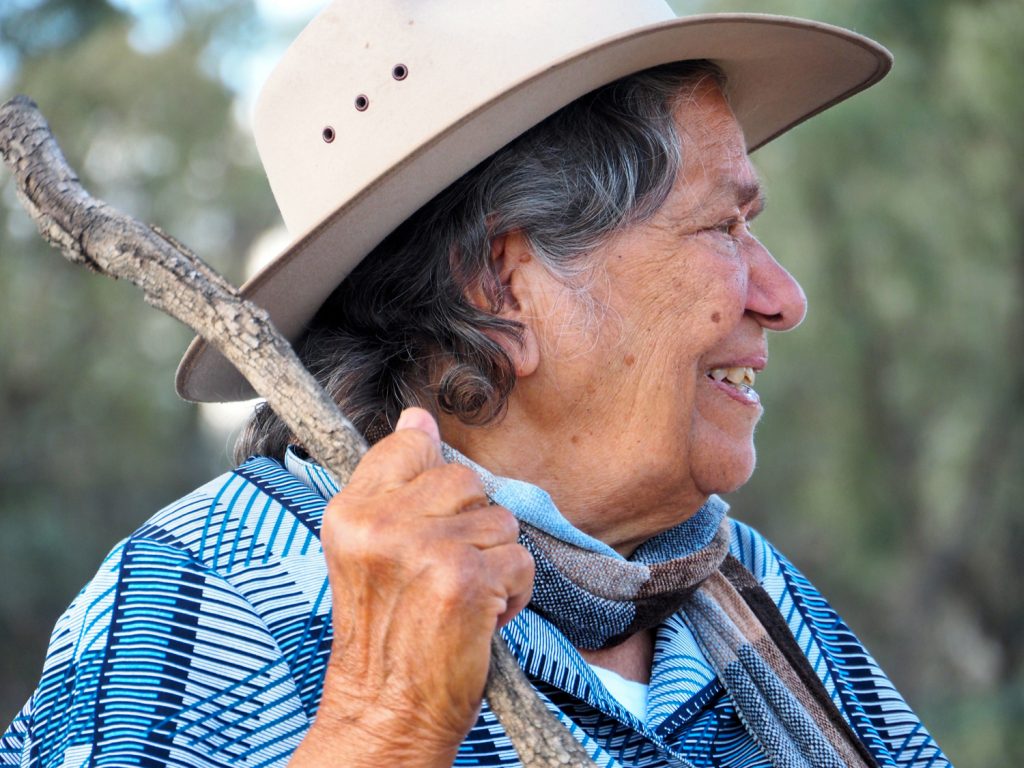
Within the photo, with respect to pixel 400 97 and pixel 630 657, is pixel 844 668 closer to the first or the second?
pixel 630 657

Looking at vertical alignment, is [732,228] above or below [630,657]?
above

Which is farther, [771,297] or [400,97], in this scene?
[771,297]

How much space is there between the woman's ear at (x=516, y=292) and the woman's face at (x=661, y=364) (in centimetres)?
2

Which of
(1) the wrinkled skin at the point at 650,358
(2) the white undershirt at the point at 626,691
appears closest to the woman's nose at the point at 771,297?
(1) the wrinkled skin at the point at 650,358

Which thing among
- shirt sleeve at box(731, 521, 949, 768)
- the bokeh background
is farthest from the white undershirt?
the bokeh background

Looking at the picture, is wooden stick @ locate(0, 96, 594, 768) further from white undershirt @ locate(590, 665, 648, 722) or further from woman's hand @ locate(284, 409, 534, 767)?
white undershirt @ locate(590, 665, 648, 722)

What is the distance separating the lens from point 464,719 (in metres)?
1.22

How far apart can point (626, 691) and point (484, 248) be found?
0.73 meters

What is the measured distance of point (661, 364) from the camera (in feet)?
6.40

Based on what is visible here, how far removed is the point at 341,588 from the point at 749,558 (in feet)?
4.27

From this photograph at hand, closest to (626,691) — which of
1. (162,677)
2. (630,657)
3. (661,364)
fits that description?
(630,657)

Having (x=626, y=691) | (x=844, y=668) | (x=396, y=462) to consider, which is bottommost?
(x=844, y=668)

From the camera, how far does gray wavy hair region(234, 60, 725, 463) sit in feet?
6.41

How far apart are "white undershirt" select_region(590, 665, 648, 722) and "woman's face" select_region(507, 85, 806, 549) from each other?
22cm
